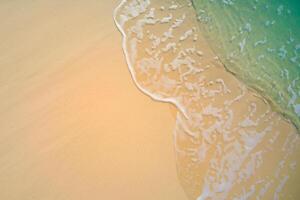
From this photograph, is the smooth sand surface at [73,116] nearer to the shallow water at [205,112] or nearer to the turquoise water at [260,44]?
the shallow water at [205,112]

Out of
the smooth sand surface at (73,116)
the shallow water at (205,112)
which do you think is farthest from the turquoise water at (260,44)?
the smooth sand surface at (73,116)

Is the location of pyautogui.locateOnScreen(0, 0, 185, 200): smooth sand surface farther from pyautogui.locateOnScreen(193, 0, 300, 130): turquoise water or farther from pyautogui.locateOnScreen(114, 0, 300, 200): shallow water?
pyautogui.locateOnScreen(193, 0, 300, 130): turquoise water

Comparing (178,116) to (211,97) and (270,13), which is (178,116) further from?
(270,13)

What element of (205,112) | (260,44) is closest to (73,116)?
(205,112)

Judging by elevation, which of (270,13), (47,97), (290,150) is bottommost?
(290,150)

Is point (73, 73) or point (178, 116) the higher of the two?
point (73, 73)

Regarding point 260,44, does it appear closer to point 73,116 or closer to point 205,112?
point 205,112

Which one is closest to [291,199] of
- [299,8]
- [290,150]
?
[290,150]
